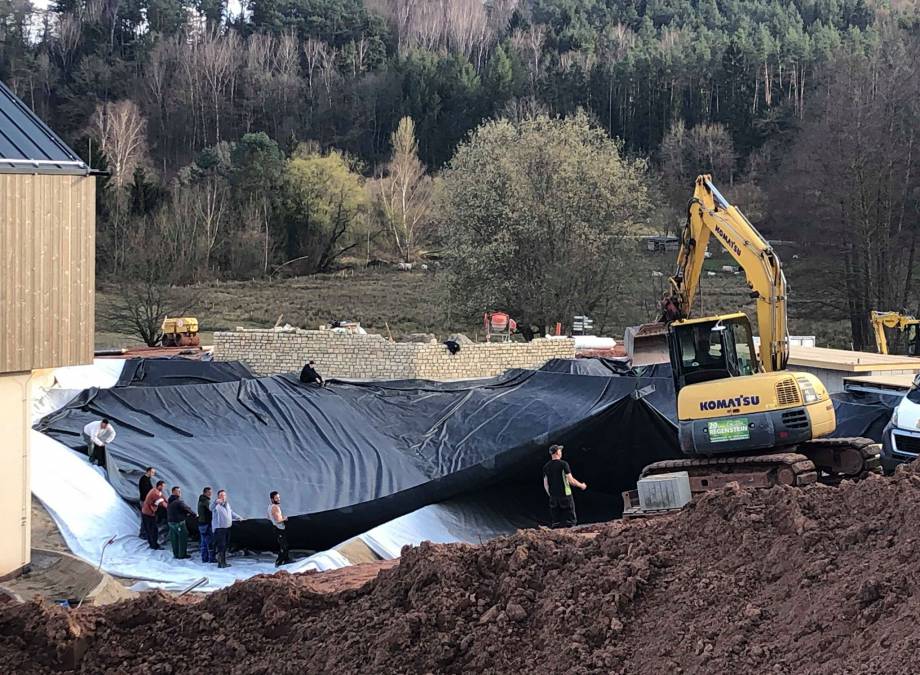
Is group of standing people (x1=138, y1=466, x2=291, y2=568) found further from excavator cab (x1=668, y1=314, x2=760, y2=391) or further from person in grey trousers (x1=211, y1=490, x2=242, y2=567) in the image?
excavator cab (x1=668, y1=314, x2=760, y2=391)

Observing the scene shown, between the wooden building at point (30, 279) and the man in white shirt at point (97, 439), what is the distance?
3645 mm

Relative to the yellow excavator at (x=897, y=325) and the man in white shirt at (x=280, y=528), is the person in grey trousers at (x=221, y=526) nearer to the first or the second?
the man in white shirt at (x=280, y=528)

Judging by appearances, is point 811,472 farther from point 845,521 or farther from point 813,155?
point 813,155

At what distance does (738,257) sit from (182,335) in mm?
22335

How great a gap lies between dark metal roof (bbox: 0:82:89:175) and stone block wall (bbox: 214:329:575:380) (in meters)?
11.6

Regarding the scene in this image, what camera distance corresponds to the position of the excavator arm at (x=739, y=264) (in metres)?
12.0

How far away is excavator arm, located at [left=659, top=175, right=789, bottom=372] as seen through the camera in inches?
474

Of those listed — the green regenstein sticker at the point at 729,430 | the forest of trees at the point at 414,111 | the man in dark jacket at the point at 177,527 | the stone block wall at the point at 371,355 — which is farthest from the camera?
the forest of trees at the point at 414,111

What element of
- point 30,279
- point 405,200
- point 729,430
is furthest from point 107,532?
point 405,200

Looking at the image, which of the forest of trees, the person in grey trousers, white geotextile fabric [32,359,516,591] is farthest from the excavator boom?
the forest of trees

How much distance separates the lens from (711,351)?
1223 centimetres

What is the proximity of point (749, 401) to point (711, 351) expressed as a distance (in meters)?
0.88

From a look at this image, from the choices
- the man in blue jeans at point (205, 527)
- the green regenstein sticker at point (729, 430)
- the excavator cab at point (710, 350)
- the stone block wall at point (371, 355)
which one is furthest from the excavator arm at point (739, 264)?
the stone block wall at point (371, 355)

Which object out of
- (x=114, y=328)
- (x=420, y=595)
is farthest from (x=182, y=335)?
(x=420, y=595)
